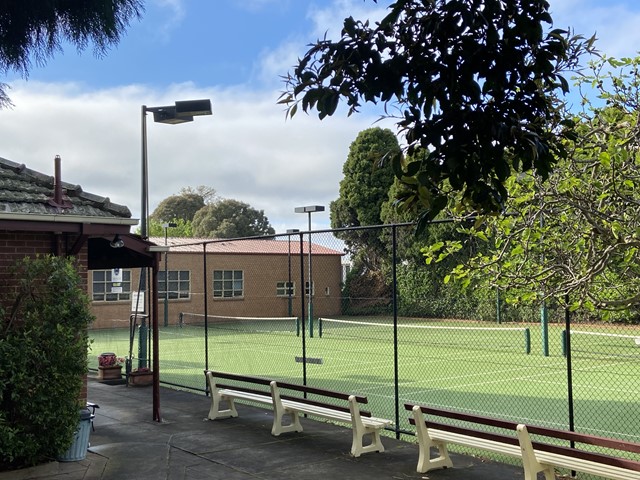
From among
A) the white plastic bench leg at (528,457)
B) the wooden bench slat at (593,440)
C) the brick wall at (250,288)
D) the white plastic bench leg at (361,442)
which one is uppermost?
the brick wall at (250,288)

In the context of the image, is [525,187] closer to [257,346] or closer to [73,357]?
[73,357]

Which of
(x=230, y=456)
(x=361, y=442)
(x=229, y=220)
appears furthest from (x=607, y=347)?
(x=229, y=220)

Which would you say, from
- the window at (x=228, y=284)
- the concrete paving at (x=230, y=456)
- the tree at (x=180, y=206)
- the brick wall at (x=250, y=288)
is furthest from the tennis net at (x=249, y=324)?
the tree at (x=180, y=206)

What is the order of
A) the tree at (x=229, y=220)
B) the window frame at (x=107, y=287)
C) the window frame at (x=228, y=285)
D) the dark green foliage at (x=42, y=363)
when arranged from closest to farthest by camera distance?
the dark green foliage at (x=42, y=363)
the window frame at (x=107, y=287)
the window frame at (x=228, y=285)
the tree at (x=229, y=220)

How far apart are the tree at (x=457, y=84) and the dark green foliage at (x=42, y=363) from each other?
555 cm

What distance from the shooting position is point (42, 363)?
26.3 feet

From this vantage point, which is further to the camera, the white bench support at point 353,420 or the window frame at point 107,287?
the window frame at point 107,287

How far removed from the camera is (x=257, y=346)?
25.6 meters

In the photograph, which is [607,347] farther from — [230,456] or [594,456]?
[594,456]

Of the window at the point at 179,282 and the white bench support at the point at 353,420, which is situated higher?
the window at the point at 179,282

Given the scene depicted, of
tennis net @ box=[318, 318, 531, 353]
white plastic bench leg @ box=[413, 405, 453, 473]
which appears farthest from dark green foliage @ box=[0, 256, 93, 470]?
tennis net @ box=[318, 318, 531, 353]

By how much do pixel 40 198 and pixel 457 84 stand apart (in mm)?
7295

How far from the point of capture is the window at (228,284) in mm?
36281

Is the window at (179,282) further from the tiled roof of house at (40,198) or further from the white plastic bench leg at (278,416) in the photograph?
the white plastic bench leg at (278,416)
